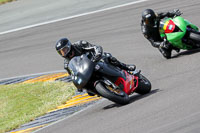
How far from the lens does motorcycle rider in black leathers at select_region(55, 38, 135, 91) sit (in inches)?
367

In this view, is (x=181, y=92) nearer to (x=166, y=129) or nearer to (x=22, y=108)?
(x=166, y=129)

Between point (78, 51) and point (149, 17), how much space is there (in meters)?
3.03

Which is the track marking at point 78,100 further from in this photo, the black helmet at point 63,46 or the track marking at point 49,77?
the track marking at point 49,77

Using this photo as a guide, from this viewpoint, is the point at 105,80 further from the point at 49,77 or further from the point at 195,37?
the point at 49,77

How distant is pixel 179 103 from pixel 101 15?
11501 millimetres

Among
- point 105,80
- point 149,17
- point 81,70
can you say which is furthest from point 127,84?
point 149,17

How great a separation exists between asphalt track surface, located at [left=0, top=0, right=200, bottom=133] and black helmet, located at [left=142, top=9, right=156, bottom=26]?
967 mm

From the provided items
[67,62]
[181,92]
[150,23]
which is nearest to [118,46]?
[150,23]

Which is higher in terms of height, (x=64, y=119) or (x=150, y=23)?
(x=150, y=23)

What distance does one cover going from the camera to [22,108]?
1139cm

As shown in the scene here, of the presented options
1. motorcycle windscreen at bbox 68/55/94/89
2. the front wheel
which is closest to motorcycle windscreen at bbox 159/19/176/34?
the front wheel

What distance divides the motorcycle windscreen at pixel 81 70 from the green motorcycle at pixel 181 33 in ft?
11.4

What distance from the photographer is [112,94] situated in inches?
344

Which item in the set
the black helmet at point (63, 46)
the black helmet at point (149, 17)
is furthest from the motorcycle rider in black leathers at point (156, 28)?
the black helmet at point (63, 46)
